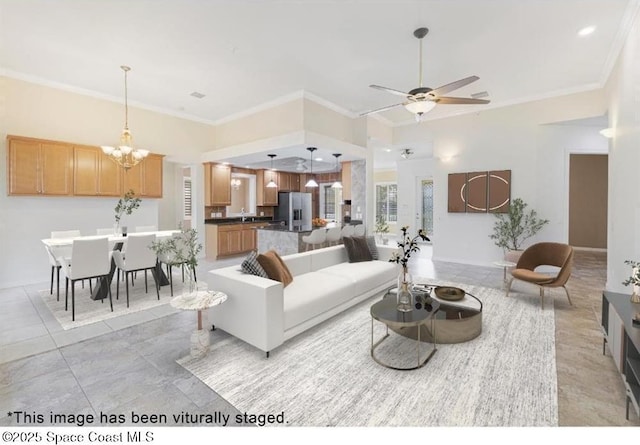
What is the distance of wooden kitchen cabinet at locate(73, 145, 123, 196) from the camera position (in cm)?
538

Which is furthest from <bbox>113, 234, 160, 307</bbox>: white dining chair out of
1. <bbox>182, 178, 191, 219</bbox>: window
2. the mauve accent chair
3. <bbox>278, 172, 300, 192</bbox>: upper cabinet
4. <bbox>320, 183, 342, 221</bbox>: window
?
<bbox>320, 183, 342, 221</bbox>: window

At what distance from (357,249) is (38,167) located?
18.0 feet

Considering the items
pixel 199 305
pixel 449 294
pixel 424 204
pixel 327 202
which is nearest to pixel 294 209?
pixel 327 202

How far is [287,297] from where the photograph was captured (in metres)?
3.09

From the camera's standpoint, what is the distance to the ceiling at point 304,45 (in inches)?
128

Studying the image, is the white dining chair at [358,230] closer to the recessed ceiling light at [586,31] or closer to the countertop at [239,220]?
the countertop at [239,220]

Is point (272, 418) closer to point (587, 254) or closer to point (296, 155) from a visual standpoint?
point (296, 155)

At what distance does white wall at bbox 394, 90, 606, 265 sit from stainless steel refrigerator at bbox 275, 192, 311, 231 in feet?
11.0

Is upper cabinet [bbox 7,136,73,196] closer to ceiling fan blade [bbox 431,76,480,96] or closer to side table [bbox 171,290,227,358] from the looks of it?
side table [bbox 171,290,227,358]

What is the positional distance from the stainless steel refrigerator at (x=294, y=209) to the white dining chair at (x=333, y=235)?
7.62 feet

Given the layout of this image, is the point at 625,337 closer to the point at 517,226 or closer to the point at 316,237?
the point at 517,226

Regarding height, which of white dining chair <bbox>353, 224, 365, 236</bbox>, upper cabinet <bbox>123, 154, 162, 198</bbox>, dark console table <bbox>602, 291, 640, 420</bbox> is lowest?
dark console table <bbox>602, 291, 640, 420</bbox>

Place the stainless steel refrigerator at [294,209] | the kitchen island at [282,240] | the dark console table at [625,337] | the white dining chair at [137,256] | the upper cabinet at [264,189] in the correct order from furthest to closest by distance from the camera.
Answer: the upper cabinet at [264,189] < the stainless steel refrigerator at [294,209] < the kitchen island at [282,240] < the white dining chair at [137,256] < the dark console table at [625,337]

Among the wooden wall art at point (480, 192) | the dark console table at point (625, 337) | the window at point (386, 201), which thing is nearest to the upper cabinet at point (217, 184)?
the wooden wall art at point (480, 192)
